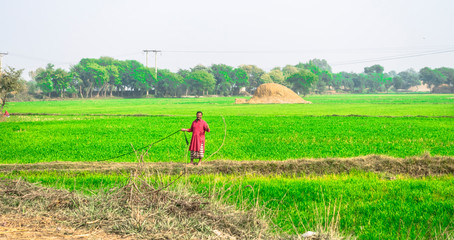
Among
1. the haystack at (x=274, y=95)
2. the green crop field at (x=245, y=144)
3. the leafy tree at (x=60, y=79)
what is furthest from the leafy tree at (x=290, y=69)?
the green crop field at (x=245, y=144)

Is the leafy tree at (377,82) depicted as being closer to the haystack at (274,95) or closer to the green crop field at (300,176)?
the haystack at (274,95)

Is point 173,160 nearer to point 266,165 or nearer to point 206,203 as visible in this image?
point 266,165

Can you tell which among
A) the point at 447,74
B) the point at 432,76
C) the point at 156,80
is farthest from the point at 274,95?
the point at 447,74

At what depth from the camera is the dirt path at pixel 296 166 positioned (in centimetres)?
987

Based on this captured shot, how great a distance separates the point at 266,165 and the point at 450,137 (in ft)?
33.3

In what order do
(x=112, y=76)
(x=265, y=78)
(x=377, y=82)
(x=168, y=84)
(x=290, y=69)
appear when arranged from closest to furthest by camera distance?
(x=112, y=76) → (x=168, y=84) → (x=265, y=78) → (x=377, y=82) → (x=290, y=69)

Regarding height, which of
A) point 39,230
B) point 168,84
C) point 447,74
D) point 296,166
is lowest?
point 296,166

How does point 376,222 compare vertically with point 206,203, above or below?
below

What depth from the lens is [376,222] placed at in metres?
5.79

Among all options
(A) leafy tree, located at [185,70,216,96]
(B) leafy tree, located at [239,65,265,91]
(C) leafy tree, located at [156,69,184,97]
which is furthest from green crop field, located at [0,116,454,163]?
(B) leafy tree, located at [239,65,265,91]

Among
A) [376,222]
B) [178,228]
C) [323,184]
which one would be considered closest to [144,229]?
[178,228]

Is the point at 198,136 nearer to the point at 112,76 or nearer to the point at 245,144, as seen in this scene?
the point at 245,144

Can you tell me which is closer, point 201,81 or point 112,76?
point 112,76

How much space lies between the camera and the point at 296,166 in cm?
1027
